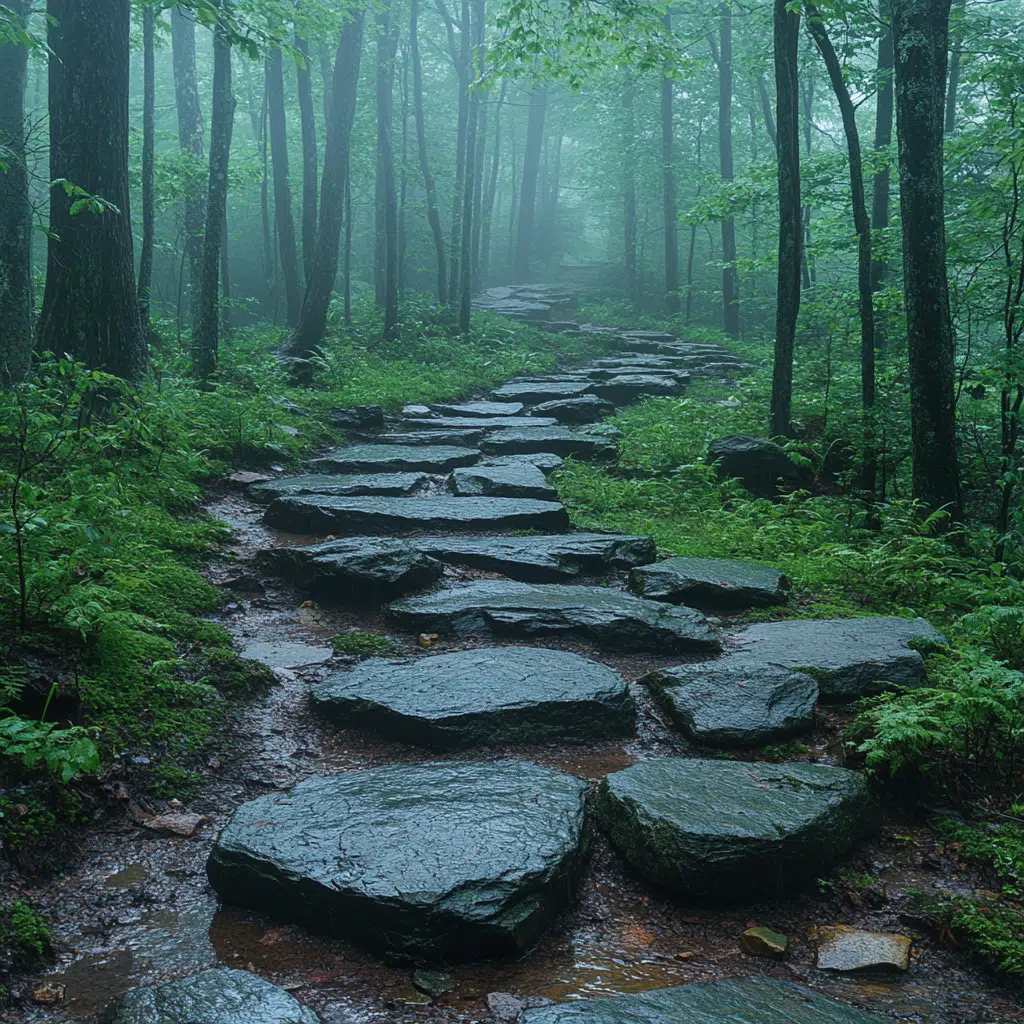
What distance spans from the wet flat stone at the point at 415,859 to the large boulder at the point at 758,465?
19.7ft

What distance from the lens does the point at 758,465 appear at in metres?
8.55

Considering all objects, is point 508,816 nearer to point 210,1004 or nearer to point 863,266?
point 210,1004

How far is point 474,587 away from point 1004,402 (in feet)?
14.1

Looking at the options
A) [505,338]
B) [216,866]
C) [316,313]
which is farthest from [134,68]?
[216,866]

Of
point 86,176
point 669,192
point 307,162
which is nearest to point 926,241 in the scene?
point 86,176

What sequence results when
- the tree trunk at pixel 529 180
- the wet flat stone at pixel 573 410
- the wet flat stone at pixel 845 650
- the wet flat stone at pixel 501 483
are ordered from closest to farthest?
the wet flat stone at pixel 845 650 → the wet flat stone at pixel 501 483 → the wet flat stone at pixel 573 410 → the tree trunk at pixel 529 180

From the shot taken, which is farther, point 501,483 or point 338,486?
point 501,483

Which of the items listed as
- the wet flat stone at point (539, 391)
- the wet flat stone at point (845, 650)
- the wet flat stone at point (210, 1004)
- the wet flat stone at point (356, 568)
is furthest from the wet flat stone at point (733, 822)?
the wet flat stone at point (539, 391)

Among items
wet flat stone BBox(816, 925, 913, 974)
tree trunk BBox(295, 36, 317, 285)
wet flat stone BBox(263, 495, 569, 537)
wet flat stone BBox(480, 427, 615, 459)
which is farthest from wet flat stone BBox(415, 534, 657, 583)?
tree trunk BBox(295, 36, 317, 285)

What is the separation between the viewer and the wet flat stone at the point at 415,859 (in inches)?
89.9

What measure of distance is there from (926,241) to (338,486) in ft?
17.1

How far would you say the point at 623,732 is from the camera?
3699 millimetres

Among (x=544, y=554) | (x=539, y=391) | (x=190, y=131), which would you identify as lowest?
(x=544, y=554)

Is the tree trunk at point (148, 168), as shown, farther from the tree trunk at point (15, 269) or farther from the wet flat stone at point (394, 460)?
the wet flat stone at point (394, 460)
